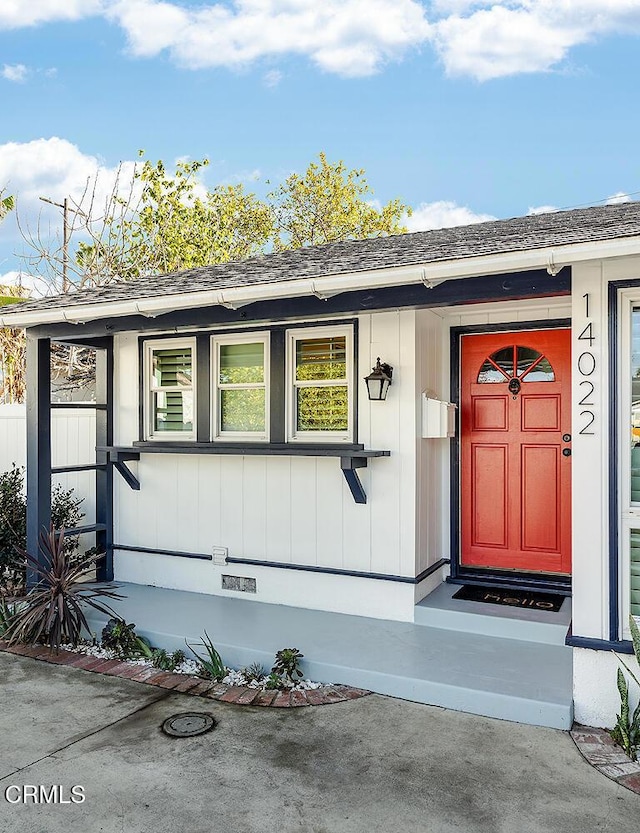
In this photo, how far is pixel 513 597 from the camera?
5086 millimetres

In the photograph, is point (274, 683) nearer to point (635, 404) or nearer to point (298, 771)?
point (298, 771)

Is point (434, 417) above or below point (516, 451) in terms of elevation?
above

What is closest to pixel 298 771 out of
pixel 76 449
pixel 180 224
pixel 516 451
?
pixel 516 451

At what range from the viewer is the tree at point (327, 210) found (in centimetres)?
1775

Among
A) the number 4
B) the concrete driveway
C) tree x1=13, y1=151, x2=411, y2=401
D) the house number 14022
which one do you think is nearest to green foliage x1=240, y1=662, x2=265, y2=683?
the concrete driveway

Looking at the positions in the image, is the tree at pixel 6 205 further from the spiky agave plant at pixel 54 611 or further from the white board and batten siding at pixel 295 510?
the spiky agave plant at pixel 54 611

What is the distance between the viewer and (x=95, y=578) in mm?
6398

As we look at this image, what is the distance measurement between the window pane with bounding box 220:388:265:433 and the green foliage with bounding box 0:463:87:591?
68.6 inches

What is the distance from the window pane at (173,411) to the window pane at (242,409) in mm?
367

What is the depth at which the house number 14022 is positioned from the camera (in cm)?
357

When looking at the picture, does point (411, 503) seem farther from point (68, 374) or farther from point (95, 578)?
point (68, 374)

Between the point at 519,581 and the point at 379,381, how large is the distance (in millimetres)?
2022

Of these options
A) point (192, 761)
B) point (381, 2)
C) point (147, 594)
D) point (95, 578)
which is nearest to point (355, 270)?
point (192, 761)

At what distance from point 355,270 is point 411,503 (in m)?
1.94
